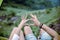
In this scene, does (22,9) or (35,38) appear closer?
(35,38)

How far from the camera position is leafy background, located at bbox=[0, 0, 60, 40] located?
2.23 m

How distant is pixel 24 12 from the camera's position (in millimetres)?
2297

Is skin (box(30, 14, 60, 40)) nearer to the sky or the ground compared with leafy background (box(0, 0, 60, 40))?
nearer to the ground

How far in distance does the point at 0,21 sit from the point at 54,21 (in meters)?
0.55

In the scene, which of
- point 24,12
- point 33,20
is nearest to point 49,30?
point 33,20

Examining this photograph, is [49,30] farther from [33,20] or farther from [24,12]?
[24,12]

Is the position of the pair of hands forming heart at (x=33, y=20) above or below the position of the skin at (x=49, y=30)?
above

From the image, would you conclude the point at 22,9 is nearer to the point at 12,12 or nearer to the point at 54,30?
the point at 12,12

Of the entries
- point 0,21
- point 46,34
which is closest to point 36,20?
point 46,34

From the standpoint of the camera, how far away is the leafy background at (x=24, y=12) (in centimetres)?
223

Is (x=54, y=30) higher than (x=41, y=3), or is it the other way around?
(x=41, y=3)

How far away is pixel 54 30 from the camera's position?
7.38 feet

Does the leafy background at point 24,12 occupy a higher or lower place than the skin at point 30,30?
higher

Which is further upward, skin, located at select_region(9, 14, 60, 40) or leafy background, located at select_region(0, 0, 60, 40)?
leafy background, located at select_region(0, 0, 60, 40)
